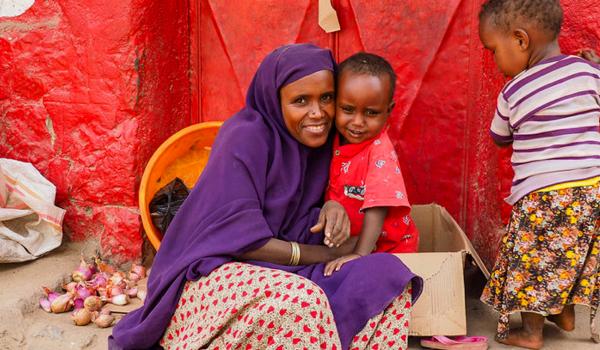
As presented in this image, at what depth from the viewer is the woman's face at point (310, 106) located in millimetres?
2752

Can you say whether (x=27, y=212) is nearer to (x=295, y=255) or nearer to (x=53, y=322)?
(x=53, y=322)

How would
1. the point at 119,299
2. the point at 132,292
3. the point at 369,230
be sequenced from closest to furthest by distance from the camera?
1. the point at 369,230
2. the point at 119,299
3. the point at 132,292

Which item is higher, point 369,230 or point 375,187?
point 375,187

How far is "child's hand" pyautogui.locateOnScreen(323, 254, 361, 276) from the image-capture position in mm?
2688

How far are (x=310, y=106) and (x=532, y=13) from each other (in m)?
0.88

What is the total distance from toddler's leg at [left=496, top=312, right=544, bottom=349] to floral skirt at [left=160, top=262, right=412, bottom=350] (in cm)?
59

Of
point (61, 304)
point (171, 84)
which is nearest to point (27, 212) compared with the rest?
point (61, 304)

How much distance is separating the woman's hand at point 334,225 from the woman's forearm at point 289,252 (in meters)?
0.09

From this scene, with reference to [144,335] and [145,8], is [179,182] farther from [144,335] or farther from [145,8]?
[144,335]

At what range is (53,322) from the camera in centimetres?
329

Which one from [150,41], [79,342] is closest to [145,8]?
[150,41]

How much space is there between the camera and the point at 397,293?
98.6 inches

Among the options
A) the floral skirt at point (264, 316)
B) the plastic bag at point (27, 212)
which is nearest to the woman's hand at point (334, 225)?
the floral skirt at point (264, 316)

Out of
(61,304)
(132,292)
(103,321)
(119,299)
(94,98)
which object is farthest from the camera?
(94,98)
